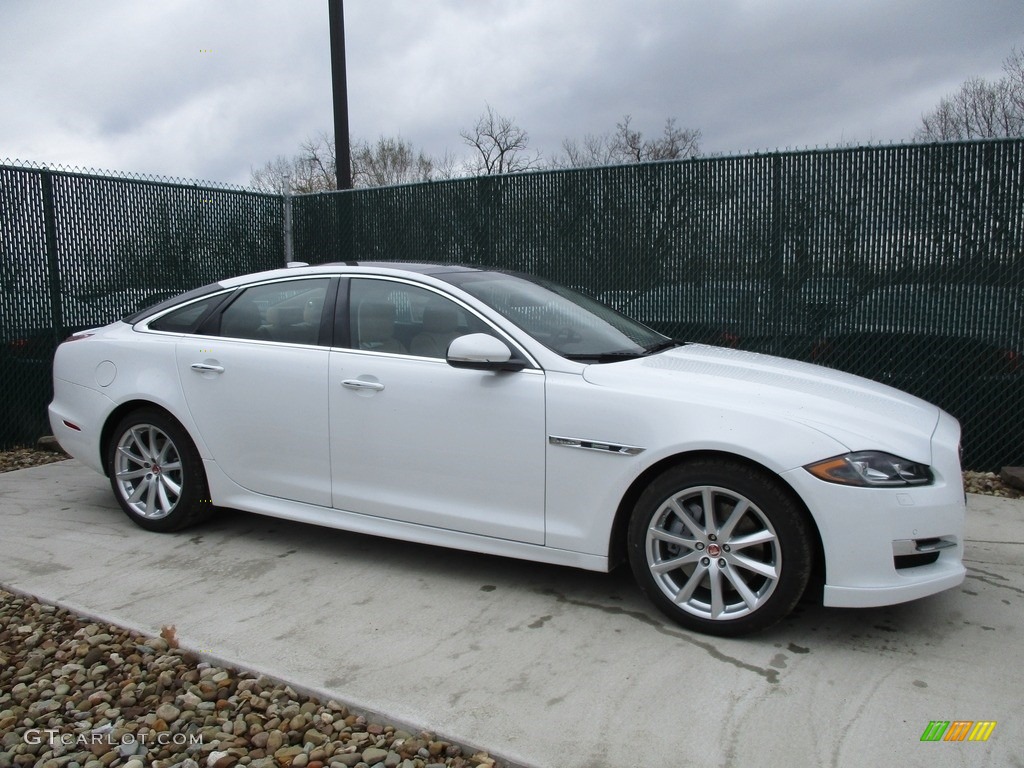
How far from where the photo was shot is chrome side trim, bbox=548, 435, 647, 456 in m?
3.46

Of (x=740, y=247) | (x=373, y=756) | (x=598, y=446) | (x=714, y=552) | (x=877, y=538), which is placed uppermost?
(x=740, y=247)

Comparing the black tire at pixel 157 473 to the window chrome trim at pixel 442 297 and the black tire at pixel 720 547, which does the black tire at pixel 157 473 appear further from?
the black tire at pixel 720 547

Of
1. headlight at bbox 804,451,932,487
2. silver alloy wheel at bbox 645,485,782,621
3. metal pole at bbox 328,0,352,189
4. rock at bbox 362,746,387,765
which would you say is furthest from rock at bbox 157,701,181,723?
metal pole at bbox 328,0,352,189

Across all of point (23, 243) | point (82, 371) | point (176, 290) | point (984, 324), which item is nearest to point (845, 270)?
point (984, 324)

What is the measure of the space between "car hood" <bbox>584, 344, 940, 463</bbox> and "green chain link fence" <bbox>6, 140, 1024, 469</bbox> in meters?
2.42

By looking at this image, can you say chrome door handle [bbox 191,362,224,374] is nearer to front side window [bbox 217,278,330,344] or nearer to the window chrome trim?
front side window [bbox 217,278,330,344]

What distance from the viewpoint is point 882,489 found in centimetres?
314

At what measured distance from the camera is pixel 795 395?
3479mm

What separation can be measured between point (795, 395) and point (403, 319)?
1892 millimetres

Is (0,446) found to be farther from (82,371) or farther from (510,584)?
(510,584)

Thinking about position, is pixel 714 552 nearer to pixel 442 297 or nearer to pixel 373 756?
pixel 373 756

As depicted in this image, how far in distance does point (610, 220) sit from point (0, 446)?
5501 mm

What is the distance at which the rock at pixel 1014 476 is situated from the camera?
569 centimetres

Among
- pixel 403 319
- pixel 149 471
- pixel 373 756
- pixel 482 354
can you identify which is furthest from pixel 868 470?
pixel 149 471
